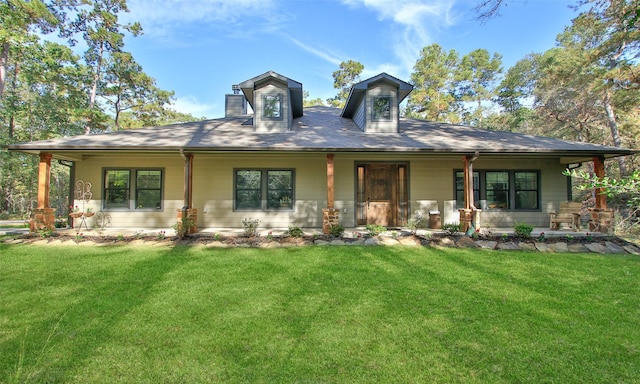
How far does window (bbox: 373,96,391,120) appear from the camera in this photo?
10.2m

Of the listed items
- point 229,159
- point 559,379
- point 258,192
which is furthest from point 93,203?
point 559,379

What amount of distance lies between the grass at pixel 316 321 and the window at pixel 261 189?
12.7 ft

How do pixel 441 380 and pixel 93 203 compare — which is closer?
pixel 441 380

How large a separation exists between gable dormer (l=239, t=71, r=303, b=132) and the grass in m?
5.46

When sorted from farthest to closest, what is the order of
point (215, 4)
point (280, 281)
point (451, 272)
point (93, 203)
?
1. point (215, 4)
2. point (93, 203)
3. point (451, 272)
4. point (280, 281)

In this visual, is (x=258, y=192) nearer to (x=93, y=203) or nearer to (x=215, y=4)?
(x=93, y=203)

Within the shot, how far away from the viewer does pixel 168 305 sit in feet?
12.1

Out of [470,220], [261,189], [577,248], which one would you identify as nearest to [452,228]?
[470,220]

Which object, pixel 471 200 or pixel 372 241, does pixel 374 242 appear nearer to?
pixel 372 241

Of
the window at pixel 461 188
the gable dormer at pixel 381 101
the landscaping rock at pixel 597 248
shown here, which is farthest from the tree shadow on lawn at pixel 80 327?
the landscaping rock at pixel 597 248

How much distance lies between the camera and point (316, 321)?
10.8 ft

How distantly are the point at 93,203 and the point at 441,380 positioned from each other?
35.6 ft

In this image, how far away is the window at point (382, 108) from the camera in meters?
10.2

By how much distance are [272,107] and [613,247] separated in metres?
10.2
